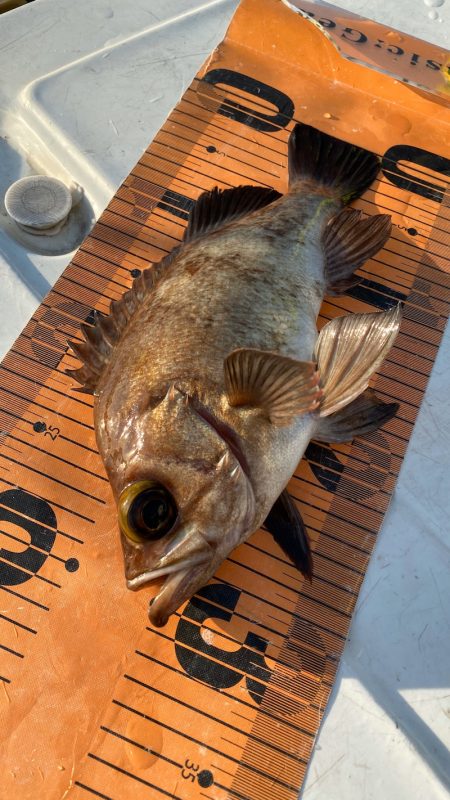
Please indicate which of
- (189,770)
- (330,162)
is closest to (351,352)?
(330,162)

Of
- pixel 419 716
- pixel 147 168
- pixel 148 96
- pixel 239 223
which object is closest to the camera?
pixel 419 716

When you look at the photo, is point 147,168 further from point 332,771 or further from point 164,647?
point 332,771

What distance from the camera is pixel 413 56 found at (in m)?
3.75

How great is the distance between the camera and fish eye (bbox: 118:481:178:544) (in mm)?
1986

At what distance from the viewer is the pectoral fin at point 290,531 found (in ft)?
8.75

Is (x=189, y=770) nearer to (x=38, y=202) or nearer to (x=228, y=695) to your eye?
(x=228, y=695)

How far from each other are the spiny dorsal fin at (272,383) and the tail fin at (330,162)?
55.0 inches

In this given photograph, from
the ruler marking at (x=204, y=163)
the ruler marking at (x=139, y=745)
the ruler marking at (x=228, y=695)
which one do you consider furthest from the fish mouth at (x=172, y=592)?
the ruler marking at (x=204, y=163)

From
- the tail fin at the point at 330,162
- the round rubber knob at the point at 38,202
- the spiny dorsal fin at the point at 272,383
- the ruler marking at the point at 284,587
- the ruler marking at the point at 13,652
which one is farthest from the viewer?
the round rubber knob at the point at 38,202

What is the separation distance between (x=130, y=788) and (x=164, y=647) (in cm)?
51

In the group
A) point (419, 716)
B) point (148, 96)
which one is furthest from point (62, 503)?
point (148, 96)

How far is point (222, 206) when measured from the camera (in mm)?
3051

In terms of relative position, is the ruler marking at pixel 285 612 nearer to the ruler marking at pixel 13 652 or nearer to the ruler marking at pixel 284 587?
the ruler marking at pixel 284 587

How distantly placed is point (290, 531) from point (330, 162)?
1.95 m
